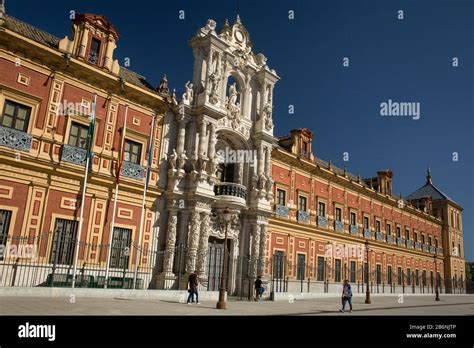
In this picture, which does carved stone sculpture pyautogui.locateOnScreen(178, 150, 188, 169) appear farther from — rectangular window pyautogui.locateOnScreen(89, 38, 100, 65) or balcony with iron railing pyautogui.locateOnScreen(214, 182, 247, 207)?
rectangular window pyautogui.locateOnScreen(89, 38, 100, 65)

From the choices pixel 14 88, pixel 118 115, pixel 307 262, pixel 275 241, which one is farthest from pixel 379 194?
pixel 14 88

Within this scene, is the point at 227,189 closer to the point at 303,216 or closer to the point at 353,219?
the point at 303,216

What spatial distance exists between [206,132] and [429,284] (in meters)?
36.9

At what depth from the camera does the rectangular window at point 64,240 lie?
15602 mm

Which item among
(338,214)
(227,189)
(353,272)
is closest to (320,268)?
(353,272)

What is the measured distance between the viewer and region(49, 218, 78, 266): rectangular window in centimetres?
1560

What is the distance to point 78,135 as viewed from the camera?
674 inches

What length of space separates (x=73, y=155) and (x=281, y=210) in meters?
14.0

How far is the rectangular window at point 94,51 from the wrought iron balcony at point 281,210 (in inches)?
550

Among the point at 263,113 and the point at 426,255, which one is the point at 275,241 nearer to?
the point at 263,113

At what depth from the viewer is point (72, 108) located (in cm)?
1689

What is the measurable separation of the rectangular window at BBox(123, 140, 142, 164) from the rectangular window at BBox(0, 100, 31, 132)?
445 centimetres

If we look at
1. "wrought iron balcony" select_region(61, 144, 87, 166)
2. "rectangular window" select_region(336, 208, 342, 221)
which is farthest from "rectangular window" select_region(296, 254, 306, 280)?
"wrought iron balcony" select_region(61, 144, 87, 166)

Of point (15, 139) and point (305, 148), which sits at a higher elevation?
point (305, 148)
